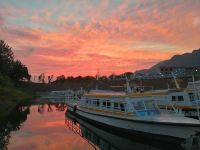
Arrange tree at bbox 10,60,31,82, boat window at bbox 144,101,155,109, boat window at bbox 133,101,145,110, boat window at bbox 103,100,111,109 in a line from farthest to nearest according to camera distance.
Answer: tree at bbox 10,60,31,82
boat window at bbox 103,100,111,109
boat window at bbox 144,101,155,109
boat window at bbox 133,101,145,110

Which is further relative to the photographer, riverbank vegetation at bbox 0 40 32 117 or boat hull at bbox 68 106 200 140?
riverbank vegetation at bbox 0 40 32 117

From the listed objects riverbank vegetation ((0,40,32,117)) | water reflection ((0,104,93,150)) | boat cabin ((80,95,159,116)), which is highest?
riverbank vegetation ((0,40,32,117))

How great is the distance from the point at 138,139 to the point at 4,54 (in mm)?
103822

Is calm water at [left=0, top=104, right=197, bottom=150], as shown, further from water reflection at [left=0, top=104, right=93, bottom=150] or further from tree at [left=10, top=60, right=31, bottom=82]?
tree at [left=10, top=60, right=31, bottom=82]

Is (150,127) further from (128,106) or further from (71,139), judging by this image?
(71,139)

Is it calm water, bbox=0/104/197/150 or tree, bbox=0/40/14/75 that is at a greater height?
tree, bbox=0/40/14/75

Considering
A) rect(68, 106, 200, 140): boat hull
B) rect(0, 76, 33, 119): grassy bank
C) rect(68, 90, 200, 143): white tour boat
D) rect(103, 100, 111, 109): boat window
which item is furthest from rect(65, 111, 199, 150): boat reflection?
rect(0, 76, 33, 119): grassy bank

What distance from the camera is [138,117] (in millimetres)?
32375

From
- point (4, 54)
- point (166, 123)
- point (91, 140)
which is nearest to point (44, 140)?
point (91, 140)

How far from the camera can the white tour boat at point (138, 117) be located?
2838 centimetres

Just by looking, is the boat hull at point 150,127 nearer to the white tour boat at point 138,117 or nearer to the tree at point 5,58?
the white tour boat at point 138,117

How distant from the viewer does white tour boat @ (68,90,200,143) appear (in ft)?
93.1

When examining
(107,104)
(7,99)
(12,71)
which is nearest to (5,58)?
(12,71)

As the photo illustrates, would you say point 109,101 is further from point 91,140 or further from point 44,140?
point 44,140
